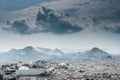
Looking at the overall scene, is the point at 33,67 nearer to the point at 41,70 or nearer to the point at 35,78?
the point at 41,70

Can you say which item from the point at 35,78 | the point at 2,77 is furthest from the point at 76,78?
the point at 2,77

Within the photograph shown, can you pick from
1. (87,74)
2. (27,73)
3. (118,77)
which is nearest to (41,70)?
(27,73)

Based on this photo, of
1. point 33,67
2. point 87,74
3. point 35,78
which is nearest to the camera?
point 35,78

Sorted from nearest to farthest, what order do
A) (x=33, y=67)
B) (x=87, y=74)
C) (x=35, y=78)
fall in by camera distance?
(x=35, y=78)
(x=87, y=74)
(x=33, y=67)

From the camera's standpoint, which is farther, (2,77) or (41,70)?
(41,70)

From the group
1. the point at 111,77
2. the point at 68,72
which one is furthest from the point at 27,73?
the point at 111,77

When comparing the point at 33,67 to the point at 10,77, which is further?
the point at 33,67

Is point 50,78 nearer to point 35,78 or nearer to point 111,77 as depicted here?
point 35,78
